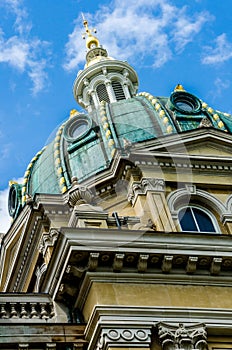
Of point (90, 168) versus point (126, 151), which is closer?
point (126, 151)

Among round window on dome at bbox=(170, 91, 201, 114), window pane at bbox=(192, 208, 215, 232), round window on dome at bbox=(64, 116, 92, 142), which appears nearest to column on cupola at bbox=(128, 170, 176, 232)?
window pane at bbox=(192, 208, 215, 232)

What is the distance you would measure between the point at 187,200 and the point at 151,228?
2.50 metres

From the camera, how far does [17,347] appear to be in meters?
21.5

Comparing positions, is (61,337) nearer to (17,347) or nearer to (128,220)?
(17,347)

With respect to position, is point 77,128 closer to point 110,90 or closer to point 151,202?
point 151,202

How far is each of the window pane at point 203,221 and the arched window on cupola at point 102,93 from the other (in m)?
20.1

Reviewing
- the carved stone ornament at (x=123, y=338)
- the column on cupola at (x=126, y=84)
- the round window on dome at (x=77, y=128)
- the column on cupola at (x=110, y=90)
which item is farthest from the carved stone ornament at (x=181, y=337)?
the column on cupola at (x=126, y=84)

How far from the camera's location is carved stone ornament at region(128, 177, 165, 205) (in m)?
27.0

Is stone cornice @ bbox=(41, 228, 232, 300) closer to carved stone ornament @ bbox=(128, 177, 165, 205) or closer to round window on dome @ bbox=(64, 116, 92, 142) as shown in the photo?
carved stone ornament @ bbox=(128, 177, 165, 205)

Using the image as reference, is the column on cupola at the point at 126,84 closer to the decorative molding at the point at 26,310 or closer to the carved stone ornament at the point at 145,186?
the carved stone ornament at the point at 145,186

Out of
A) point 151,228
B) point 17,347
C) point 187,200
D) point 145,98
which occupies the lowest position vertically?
point 17,347

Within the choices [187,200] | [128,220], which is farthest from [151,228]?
[187,200]

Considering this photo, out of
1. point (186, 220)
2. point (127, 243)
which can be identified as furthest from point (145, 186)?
point (127, 243)

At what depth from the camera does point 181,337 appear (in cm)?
2111
